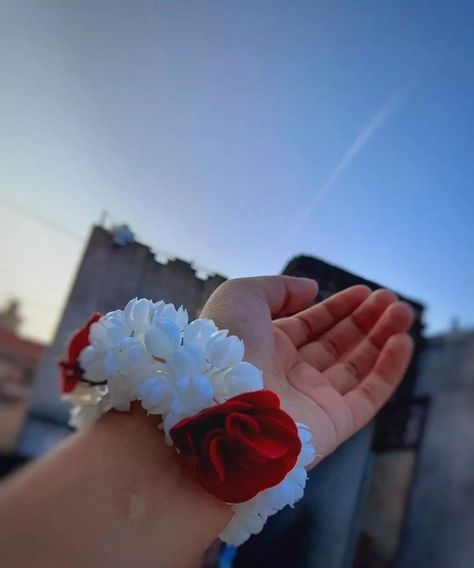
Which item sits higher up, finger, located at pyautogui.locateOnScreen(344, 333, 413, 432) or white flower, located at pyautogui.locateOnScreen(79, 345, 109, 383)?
finger, located at pyautogui.locateOnScreen(344, 333, 413, 432)

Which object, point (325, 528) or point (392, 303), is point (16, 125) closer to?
point (392, 303)

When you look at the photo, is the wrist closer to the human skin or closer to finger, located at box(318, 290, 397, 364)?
the human skin

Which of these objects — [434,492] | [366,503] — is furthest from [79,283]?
[434,492]

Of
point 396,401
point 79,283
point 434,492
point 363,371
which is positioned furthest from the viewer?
point 434,492

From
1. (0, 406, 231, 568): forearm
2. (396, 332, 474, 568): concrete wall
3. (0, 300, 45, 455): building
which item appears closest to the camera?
(0, 406, 231, 568): forearm

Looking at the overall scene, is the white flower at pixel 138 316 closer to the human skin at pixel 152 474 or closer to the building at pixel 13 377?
the human skin at pixel 152 474

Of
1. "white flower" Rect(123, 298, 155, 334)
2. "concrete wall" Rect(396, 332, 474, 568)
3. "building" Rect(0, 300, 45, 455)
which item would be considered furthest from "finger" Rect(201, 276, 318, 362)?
"concrete wall" Rect(396, 332, 474, 568)

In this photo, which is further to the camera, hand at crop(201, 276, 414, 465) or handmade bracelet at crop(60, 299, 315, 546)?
hand at crop(201, 276, 414, 465)
